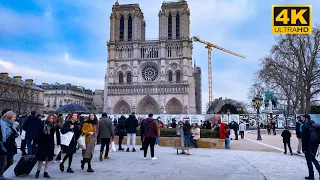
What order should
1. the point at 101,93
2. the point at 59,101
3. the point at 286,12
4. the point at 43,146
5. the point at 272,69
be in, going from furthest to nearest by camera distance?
the point at 101,93 → the point at 59,101 → the point at 272,69 → the point at 43,146 → the point at 286,12

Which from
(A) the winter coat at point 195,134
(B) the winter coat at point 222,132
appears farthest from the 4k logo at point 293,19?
(A) the winter coat at point 195,134

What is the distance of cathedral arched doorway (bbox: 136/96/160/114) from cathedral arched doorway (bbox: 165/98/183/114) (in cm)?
189

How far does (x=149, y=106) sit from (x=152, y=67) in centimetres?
727

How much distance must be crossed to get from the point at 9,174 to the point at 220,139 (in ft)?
35.0

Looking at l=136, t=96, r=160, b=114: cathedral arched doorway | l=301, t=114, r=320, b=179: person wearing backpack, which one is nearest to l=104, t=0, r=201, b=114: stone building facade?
l=136, t=96, r=160, b=114: cathedral arched doorway

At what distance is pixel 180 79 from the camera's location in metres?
58.0

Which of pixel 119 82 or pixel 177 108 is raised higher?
pixel 119 82

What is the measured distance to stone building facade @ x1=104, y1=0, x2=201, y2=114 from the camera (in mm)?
57156

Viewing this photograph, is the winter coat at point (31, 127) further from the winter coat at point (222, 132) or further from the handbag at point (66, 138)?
the winter coat at point (222, 132)

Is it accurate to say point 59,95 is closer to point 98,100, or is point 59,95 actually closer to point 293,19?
point 98,100

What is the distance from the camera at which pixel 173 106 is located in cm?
5791

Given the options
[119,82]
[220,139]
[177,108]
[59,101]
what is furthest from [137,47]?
[220,139]

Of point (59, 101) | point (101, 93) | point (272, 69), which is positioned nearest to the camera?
point (272, 69)

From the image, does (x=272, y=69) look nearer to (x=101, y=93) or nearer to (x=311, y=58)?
(x=311, y=58)
